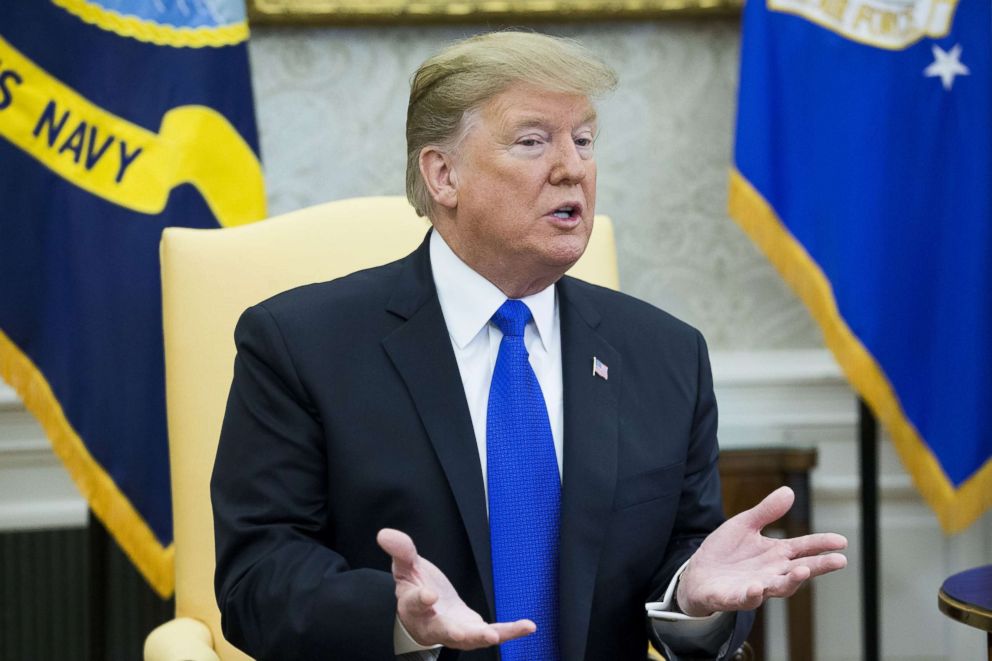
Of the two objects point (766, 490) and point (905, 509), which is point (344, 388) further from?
point (905, 509)

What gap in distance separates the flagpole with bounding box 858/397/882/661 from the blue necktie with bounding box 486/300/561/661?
169cm

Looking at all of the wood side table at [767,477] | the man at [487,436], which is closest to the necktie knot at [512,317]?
the man at [487,436]

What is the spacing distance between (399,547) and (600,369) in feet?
1.87

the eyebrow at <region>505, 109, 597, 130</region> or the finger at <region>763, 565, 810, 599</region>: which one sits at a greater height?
the eyebrow at <region>505, 109, 597, 130</region>

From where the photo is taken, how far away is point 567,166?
1676 mm

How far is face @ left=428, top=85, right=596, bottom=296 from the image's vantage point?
1.67 m

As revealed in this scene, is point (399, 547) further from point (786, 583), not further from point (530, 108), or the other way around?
point (530, 108)

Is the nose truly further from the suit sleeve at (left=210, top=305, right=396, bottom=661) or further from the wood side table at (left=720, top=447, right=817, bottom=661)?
the wood side table at (left=720, top=447, right=817, bottom=661)

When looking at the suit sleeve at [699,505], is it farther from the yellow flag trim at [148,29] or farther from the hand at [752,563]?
the yellow flag trim at [148,29]

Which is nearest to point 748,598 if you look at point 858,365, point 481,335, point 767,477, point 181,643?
point 481,335

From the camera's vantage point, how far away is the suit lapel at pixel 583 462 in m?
1.60

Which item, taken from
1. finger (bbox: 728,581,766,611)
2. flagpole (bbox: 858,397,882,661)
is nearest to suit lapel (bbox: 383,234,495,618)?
finger (bbox: 728,581,766,611)

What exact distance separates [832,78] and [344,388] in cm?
185

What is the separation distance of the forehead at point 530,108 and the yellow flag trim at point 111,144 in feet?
4.18
